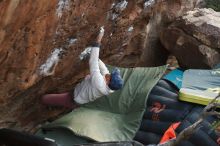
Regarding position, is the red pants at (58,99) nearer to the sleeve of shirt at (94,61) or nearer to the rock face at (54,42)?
the rock face at (54,42)

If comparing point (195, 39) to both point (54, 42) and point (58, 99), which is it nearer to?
point (58, 99)

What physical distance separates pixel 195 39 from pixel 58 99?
302cm

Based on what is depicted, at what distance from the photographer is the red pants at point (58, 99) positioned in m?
5.92

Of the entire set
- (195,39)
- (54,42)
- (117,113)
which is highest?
(54,42)

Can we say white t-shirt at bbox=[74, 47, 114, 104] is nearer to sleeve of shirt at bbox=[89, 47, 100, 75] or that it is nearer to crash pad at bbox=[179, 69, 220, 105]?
sleeve of shirt at bbox=[89, 47, 100, 75]

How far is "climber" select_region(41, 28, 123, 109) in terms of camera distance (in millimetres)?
5492

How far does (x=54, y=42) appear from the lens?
4.94 metres

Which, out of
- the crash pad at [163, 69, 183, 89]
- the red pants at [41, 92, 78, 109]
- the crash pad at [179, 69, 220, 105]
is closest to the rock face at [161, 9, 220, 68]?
the crash pad at [163, 69, 183, 89]

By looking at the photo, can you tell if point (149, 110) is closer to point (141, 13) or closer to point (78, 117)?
point (78, 117)

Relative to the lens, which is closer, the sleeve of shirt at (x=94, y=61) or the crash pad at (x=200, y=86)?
the sleeve of shirt at (x=94, y=61)

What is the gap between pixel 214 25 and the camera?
304 inches

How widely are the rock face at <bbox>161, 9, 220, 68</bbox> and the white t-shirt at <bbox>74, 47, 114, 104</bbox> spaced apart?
2629 mm

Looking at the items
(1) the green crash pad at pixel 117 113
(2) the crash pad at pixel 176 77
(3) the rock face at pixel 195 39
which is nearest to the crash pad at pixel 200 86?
(2) the crash pad at pixel 176 77

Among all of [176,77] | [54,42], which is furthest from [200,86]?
[54,42]
